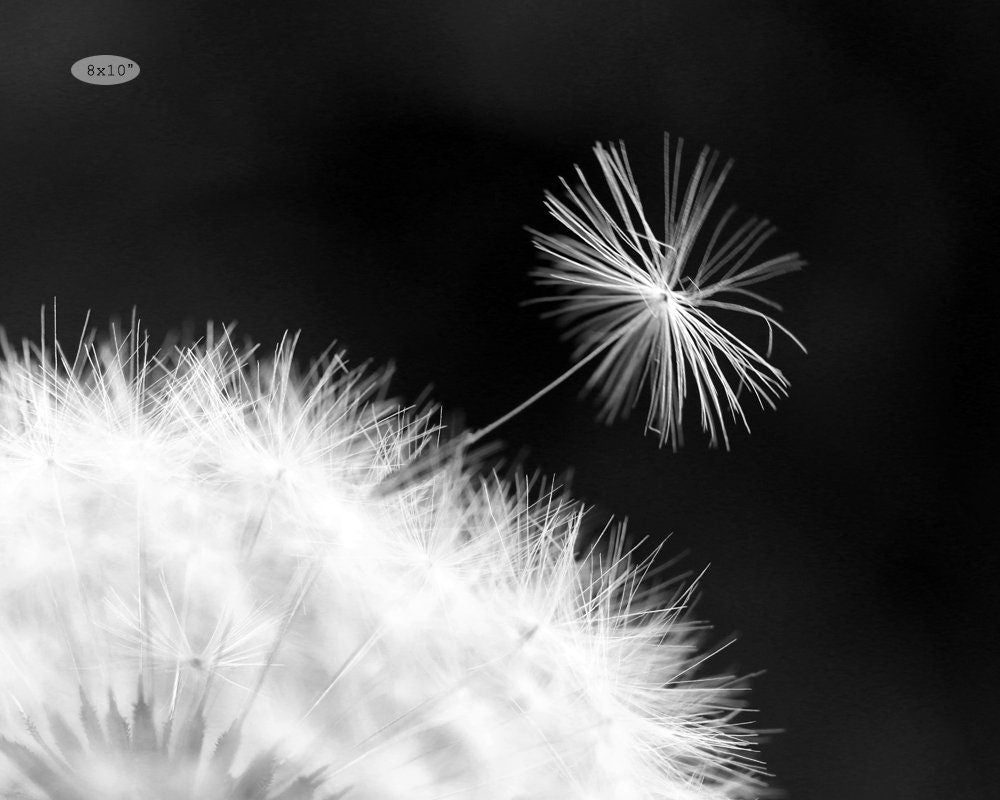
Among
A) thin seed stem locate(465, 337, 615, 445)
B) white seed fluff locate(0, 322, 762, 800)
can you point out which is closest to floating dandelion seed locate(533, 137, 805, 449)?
thin seed stem locate(465, 337, 615, 445)

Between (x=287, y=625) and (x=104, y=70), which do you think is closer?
(x=287, y=625)

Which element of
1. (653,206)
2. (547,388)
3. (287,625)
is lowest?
(287,625)

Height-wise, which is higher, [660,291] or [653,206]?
[653,206]

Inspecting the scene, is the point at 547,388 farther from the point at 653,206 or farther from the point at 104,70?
the point at 104,70

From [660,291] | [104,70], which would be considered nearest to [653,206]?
[660,291]

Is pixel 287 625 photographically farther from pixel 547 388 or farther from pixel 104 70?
pixel 104 70

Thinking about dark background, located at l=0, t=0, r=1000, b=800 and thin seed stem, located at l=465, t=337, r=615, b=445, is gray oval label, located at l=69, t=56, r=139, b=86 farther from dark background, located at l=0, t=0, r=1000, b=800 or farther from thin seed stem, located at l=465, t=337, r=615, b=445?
thin seed stem, located at l=465, t=337, r=615, b=445

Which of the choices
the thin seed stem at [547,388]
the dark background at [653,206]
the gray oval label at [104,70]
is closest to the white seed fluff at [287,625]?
the thin seed stem at [547,388]

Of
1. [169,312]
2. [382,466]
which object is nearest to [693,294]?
[382,466]
